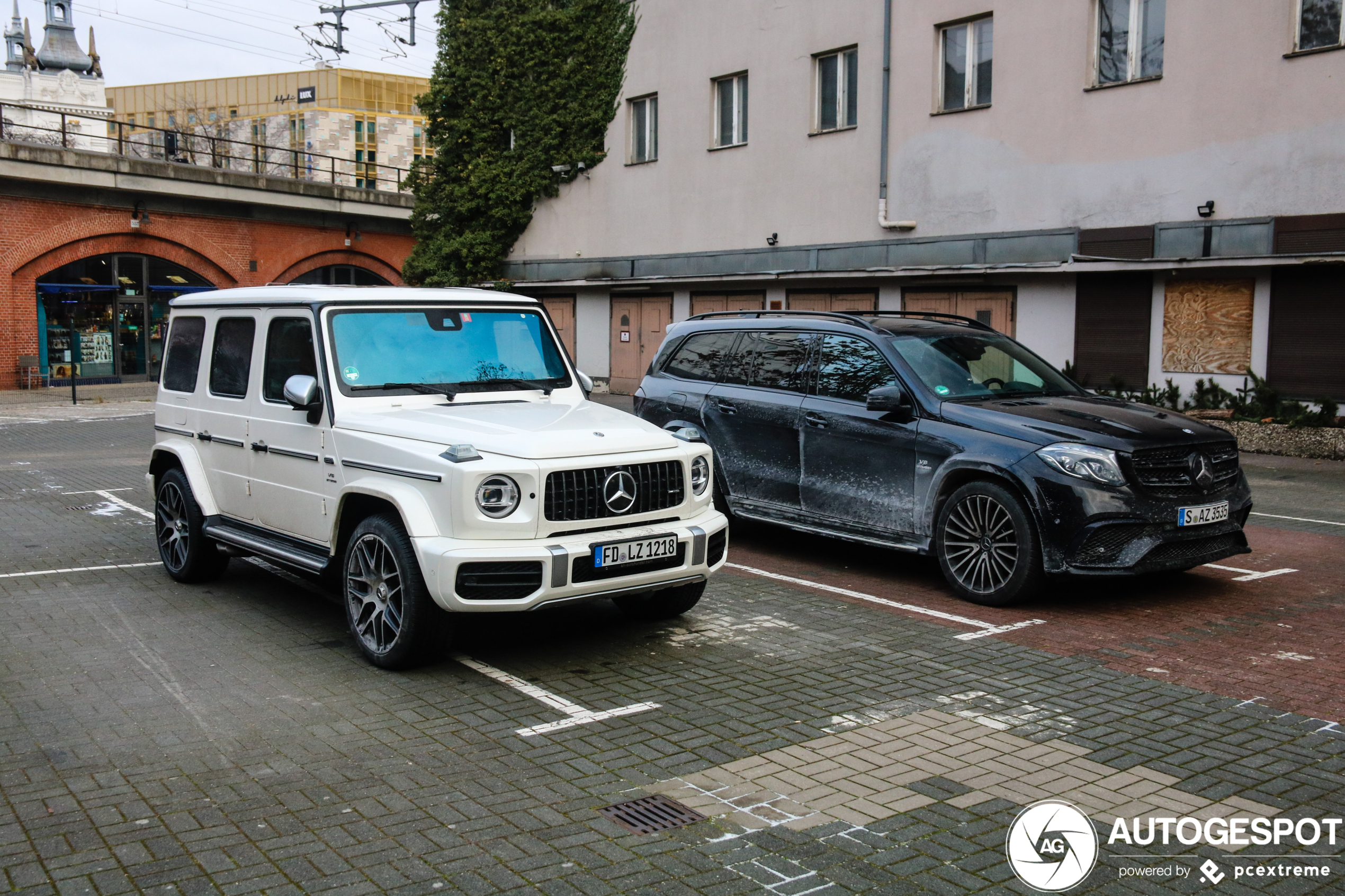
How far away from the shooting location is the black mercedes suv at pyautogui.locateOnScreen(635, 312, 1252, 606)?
7.43 meters

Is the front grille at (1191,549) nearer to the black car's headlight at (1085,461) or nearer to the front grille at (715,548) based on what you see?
the black car's headlight at (1085,461)

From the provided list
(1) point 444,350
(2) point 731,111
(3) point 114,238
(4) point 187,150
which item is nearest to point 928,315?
(1) point 444,350

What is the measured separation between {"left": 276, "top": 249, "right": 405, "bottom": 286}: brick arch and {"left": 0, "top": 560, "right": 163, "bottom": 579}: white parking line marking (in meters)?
30.7

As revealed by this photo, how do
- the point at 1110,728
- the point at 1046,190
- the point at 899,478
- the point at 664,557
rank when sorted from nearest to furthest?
the point at 1110,728 → the point at 664,557 → the point at 899,478 → the point at 1046,190

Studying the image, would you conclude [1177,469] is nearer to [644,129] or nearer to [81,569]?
[81,569]

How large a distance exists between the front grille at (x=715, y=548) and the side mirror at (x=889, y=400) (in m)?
1.98

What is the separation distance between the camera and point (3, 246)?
31.4 meters

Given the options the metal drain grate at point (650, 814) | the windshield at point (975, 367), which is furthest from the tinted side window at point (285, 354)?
the windshield at point (975, 367)

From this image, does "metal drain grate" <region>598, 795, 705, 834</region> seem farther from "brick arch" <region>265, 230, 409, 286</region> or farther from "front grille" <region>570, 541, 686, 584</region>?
"brick arch" <region>265, 230, 409, 286</region>

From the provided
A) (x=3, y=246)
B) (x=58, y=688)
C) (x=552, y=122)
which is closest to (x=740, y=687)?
(x=58, y=688)

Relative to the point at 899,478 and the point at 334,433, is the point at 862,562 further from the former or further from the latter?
the point at 334,433

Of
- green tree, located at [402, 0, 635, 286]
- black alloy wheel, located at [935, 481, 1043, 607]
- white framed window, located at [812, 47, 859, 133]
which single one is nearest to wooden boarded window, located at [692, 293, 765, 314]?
white framed window, located at [812, 47, 859, 133]

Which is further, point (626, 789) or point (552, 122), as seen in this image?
point (552, 122)

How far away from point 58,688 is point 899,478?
5276mm
